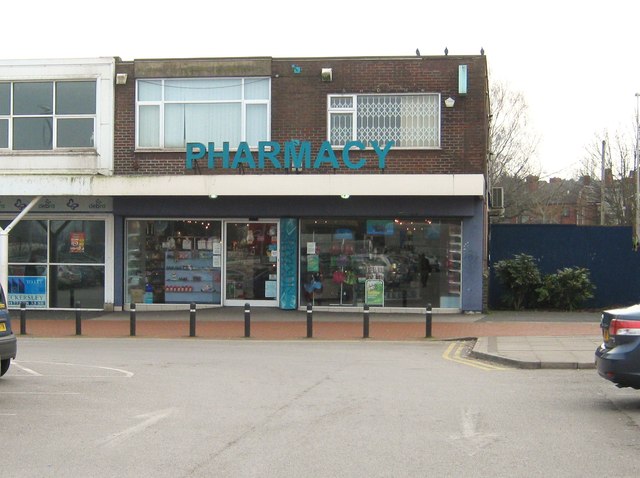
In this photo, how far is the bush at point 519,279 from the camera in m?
20.9

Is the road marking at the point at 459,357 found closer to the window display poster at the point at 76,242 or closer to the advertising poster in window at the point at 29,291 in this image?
the window display poster at the point at 76,242

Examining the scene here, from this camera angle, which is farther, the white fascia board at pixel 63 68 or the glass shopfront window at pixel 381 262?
the white fascia board at pixel 63 68

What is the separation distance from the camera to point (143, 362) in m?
12.5

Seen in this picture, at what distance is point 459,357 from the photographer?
13.4 metres

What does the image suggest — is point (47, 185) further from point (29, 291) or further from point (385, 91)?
point (385, 91)

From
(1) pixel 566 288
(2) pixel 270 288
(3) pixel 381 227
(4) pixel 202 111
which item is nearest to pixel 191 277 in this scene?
(2) pixel 270 288

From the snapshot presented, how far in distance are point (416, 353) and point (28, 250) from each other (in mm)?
12837

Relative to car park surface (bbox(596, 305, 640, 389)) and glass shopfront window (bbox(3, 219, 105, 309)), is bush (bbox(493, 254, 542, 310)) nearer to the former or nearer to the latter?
glass shopfront window (bbox(3, 219, 105, 309))

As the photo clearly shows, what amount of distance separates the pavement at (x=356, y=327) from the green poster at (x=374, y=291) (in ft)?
0.93

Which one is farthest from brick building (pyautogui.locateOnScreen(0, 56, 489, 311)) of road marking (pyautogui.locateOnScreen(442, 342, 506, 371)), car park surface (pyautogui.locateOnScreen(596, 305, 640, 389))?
car park surface (pyautogui.locateOnScreen(596, 305, 640, 389))

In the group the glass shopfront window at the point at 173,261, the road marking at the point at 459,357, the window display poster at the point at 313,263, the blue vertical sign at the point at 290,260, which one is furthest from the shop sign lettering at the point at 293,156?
the road marking at the point at 459,357

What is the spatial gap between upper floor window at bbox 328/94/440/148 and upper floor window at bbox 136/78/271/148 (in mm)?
1938

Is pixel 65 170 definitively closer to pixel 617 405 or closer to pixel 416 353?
pixel 416 353

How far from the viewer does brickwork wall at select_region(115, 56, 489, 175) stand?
19.5 meters
